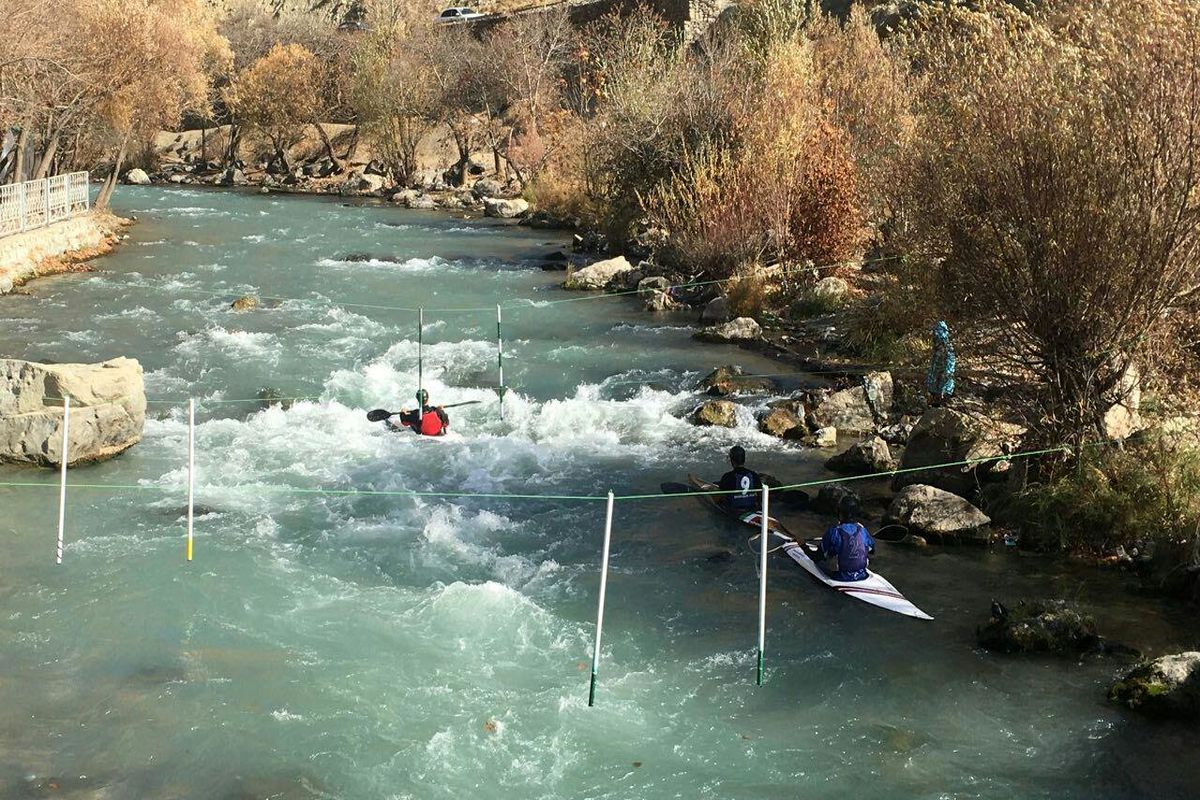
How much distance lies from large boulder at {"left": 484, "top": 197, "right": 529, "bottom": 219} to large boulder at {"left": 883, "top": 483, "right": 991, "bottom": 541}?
32.9 metres

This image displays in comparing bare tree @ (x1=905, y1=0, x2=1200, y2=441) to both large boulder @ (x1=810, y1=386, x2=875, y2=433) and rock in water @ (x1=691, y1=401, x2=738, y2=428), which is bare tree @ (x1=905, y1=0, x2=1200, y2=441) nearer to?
large boulder @ (x1=810, y1=386, x2=875, y2=433)

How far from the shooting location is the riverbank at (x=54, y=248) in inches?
1111

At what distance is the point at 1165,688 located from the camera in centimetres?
1002

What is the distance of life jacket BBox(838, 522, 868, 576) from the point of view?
12430 mm

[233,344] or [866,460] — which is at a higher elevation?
[866,460]

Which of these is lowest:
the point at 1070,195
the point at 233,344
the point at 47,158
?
the point at 233,344

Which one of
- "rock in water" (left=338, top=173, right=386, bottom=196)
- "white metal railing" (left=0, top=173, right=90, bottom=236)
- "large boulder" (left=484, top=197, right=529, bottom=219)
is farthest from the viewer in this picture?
"rock in water" (left=338, top=173, right=386, bottom=196)

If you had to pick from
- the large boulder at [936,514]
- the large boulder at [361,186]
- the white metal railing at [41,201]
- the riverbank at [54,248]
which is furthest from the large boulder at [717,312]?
the large boulder at [361,186]

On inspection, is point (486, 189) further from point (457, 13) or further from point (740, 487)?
point (740, 487)

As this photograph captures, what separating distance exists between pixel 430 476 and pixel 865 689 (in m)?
7.73

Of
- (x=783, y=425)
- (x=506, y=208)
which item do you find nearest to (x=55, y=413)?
(x=783, y=425)

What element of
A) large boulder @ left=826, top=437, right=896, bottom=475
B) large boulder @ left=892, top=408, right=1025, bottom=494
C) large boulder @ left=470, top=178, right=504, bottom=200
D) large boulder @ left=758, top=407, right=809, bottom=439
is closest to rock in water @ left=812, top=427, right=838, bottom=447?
large boulder @ left=758, top=407, right=809, bottom=439

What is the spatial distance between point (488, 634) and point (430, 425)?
650 cm

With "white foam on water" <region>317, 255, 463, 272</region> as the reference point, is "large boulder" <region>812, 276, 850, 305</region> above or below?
above
